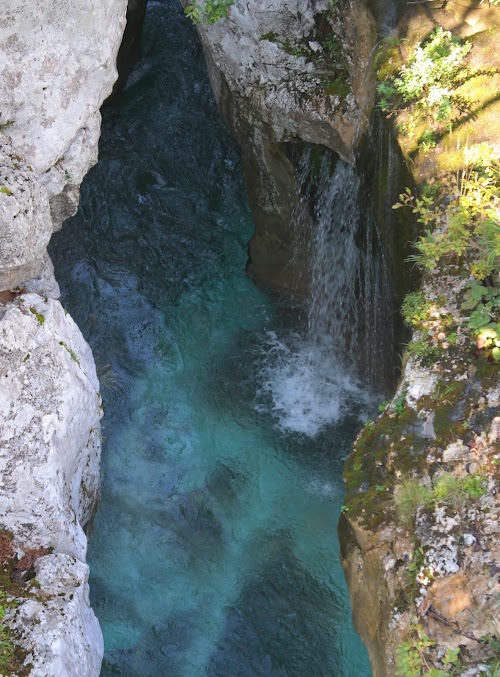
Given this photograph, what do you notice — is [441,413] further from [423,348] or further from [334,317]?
[334,317]

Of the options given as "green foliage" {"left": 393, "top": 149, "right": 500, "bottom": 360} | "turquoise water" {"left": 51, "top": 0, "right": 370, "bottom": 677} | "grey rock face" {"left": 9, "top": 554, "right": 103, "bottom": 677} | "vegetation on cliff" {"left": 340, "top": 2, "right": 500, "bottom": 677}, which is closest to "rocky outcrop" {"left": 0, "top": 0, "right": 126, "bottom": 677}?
"grey rock face" {"left": 9, "top": 554, "right": 103, "bottom": 677}

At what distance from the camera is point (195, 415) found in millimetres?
7852

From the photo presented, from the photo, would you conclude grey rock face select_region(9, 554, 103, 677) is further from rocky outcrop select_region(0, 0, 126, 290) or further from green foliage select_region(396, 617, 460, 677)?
rocky outcrop select_region(0, 0, 126, 290)

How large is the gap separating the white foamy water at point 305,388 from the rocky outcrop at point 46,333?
113 inches

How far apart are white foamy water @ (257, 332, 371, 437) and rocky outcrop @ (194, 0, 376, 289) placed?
2.52m

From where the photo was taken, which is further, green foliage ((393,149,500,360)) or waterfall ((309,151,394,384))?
waterfall ((309,151,394,384))

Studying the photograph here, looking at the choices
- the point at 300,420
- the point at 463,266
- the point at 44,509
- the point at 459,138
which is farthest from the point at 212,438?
the point at 459,138

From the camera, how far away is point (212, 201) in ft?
31.9

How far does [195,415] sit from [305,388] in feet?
4.84

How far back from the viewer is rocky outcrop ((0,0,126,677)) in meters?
4.31

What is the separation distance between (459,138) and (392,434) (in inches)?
106

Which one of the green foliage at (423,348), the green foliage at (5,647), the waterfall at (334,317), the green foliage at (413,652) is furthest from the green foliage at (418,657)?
the waterfall at (334,317)

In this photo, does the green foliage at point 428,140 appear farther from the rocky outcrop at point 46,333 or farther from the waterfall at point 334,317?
the rocky outcrop at point 46,333

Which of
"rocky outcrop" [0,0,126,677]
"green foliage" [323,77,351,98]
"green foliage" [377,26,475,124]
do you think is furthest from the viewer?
"green foliage" [323,77,351,98]
